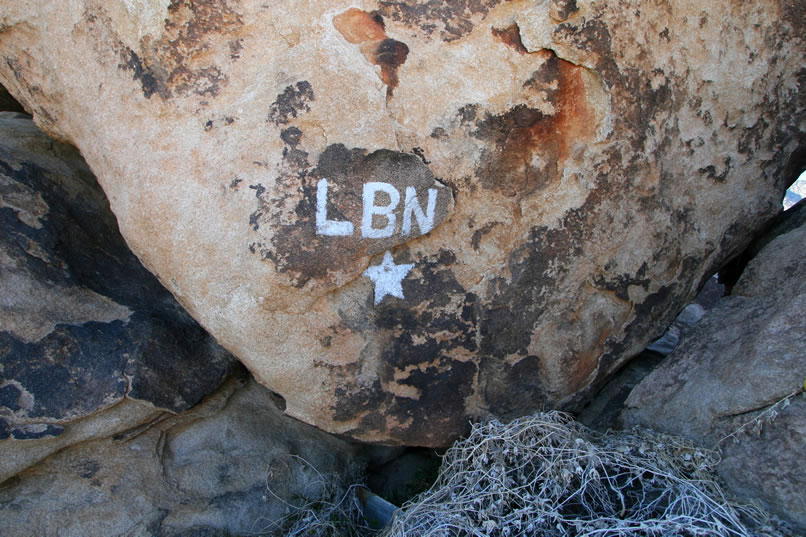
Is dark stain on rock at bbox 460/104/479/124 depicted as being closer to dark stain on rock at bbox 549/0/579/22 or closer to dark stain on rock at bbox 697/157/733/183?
dark stain on rock at bbox 549/0/579/22

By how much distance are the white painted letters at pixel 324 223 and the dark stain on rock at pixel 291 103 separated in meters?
0.15

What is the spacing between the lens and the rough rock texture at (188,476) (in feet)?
5.22

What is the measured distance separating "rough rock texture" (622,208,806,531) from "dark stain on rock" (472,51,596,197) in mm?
611

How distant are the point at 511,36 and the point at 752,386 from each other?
36.4 inches

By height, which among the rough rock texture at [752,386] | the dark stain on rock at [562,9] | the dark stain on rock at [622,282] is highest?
the dark stain on rock at [562,9]

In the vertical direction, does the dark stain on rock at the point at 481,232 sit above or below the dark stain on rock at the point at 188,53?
below

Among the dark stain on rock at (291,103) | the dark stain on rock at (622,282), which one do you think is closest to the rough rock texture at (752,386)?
the dark stain on rock at (622,282)

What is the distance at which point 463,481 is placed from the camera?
1562mm

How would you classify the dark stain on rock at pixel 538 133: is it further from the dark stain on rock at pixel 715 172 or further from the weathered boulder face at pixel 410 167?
the dark stain on rock at pixel 715 172

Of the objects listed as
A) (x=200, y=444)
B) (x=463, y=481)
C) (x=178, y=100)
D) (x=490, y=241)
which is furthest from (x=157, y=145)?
(x=463, y=481)

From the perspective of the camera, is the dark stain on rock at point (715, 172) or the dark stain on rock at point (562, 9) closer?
the dark stain on rock at point (562, 9)

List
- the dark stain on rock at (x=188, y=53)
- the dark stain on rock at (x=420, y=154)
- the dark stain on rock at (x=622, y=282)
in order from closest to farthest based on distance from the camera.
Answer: the dark stain on rock at (x=188, y=53), the dark stain on rock at (x=420, y=154), the dark stain on rock at (x=622, y=282)

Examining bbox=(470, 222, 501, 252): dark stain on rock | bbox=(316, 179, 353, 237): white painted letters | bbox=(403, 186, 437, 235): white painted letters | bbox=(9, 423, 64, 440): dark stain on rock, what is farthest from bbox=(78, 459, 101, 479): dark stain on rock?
bbox=(470, 222, 501, 252): dark stain on rock

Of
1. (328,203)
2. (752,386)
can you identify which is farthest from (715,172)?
(328,203)
